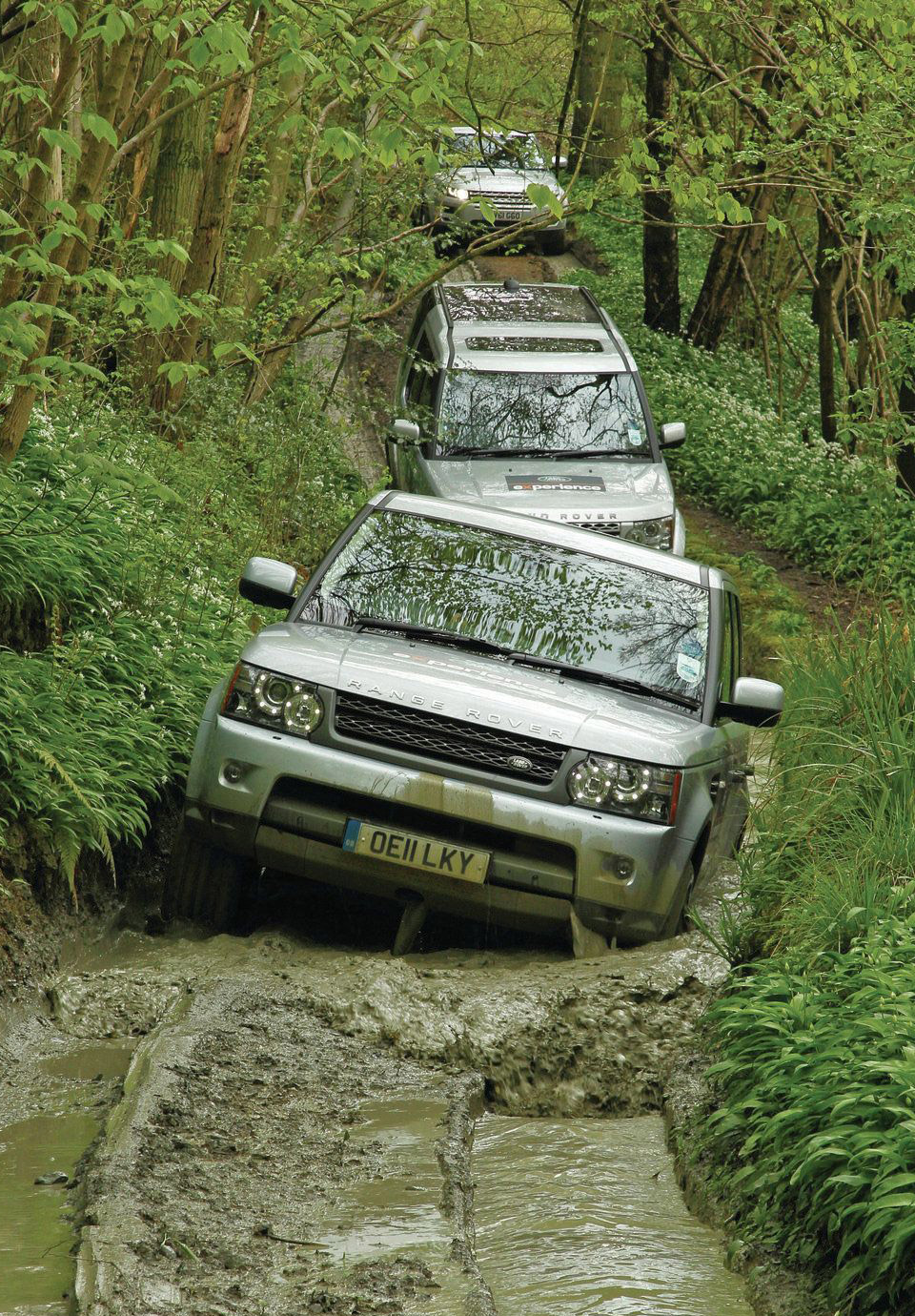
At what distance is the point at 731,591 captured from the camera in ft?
22.5

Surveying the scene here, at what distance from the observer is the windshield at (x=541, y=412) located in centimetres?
1112

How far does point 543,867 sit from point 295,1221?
74.2 inches

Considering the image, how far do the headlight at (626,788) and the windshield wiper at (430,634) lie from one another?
2.63 ft

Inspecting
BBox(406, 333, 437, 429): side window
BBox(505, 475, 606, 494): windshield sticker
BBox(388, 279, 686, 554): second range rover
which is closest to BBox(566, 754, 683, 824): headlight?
BBox(388, 279, 686, 554): second range rover

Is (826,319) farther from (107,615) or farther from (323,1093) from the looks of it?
(323,1093)

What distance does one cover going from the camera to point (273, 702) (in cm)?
540

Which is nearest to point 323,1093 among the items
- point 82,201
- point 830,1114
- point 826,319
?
point 830,1114

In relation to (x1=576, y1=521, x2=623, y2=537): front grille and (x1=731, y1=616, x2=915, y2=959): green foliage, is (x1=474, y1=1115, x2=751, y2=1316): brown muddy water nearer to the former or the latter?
(x1=731, y1=616, x2=915, y2=959): green foliage

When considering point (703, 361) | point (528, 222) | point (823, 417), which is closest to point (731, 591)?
point (528, 222)

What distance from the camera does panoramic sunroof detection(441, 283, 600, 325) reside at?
41.2 ft

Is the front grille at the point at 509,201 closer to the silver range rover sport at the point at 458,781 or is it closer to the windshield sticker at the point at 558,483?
the windshield sticker at the point at 558,483

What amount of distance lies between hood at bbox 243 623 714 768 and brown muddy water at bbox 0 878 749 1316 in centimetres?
76

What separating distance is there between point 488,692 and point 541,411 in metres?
6.27

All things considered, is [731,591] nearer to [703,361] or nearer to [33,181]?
[33,181]
